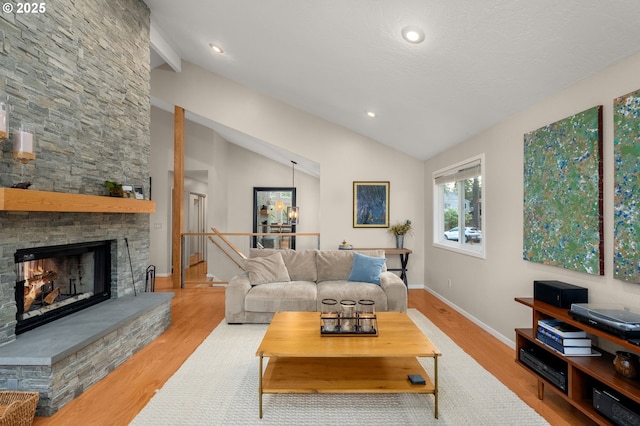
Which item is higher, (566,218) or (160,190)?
(160,190)

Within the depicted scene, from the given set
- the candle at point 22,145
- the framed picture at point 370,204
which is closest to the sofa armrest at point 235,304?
the candle at point 22,145

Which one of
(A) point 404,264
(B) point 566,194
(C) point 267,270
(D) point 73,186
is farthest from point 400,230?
(D) point 73,186

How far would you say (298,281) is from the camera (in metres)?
4.38

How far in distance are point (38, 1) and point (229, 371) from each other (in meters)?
3.19

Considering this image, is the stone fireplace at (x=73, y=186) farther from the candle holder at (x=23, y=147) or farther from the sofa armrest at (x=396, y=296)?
the sofa armrest at (x=396, y=296)

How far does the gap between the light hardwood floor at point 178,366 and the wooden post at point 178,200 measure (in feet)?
4.05

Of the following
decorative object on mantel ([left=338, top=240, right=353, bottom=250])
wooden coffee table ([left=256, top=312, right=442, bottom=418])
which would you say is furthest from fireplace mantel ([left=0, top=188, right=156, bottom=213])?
decorative object on mantel ([left=338, top=240, right=353, bottom=250])

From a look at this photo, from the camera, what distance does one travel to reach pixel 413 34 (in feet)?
8.77

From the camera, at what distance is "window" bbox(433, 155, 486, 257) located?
4215 mm

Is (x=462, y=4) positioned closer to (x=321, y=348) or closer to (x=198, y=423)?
(x=321, y=348)

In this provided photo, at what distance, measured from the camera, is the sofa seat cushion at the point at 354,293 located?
388cm

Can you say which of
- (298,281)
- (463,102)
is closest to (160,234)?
(298,281)

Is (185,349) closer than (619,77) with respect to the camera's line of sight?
No

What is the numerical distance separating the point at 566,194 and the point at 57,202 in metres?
3.75
